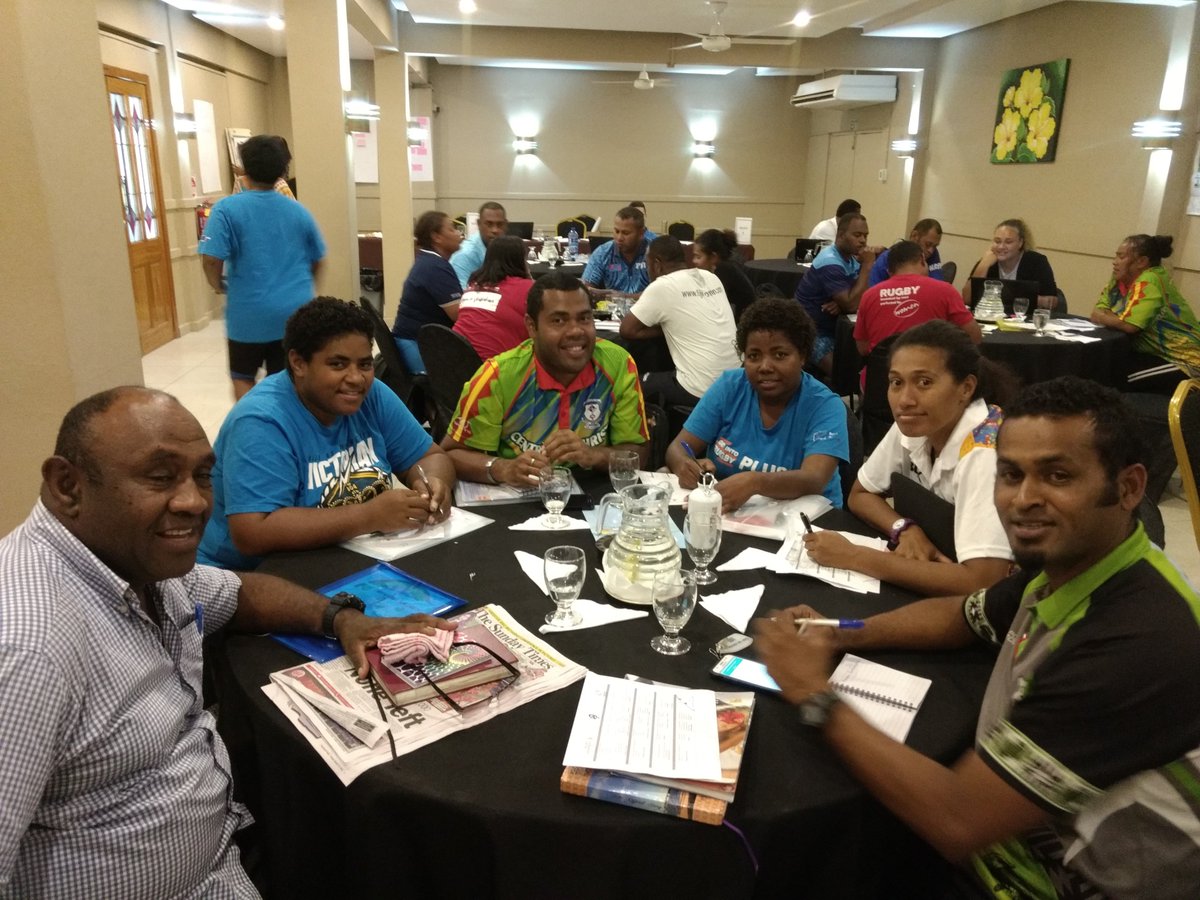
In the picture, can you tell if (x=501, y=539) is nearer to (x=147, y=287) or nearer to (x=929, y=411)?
(x=929, y=411)

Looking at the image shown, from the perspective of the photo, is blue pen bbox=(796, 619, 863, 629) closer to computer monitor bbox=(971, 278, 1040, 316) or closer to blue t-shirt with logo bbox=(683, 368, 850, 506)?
blue t-shirt with logo bbox=(683, 368, 850, 506)

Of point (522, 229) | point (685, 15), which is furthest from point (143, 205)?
point (685, 15)

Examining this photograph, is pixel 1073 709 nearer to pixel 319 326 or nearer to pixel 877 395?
pixel 319 326

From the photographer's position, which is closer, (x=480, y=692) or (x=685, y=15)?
(x=480, y=692)

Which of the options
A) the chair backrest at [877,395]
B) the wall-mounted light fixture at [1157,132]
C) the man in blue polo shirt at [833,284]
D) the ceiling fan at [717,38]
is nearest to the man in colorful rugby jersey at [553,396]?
the chair backrest at [877,395]

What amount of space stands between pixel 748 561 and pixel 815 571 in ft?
0.50

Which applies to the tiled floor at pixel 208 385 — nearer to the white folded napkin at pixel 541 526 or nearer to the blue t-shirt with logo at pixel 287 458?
the blue t-shirt with logo at pixel 287 458

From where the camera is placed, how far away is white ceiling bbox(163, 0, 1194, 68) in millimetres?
7641

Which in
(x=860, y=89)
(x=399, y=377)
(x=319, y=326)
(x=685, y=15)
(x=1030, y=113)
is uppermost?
(x=685, y=15)

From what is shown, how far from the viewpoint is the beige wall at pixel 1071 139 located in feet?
21.8

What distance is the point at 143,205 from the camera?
764cm

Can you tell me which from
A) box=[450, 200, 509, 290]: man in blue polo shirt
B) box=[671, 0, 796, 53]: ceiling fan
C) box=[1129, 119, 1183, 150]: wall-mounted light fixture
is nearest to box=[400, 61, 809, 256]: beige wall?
box=[671, 0, 796, 53]: ceiling fan

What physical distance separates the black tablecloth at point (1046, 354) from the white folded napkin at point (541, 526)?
3397 millimetres

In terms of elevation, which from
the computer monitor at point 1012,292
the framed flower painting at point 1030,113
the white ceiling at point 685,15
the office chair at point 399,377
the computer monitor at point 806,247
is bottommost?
the office chair at point 399,377
